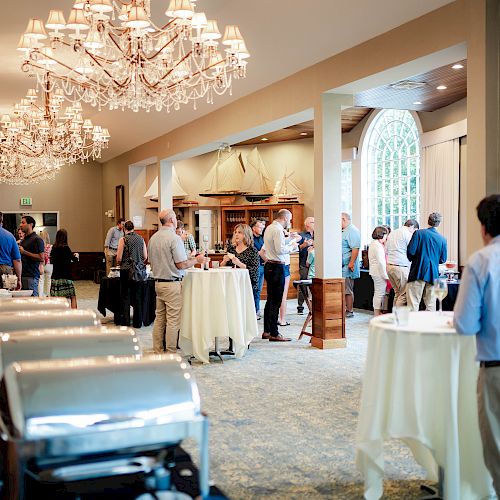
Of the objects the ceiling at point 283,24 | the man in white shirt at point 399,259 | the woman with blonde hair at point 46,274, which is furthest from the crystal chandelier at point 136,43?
the woman with blonde hair at point 46,274

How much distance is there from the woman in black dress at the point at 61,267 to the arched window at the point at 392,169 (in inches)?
240

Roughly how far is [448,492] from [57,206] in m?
18.7

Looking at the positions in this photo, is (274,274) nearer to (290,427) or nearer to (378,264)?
(378,264)

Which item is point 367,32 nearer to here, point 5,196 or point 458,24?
point 458,24

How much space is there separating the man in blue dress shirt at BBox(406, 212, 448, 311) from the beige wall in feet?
45.5

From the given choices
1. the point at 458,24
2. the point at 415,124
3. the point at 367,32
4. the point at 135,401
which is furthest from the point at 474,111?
the point at 415,124

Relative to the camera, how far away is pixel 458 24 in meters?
5.83

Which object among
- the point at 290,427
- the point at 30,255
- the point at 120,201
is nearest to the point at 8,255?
the point at 30,255

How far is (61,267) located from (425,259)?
506 centimetres

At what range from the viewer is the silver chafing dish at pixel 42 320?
2.99 metres

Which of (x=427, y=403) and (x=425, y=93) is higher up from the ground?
(x=425, y=93)

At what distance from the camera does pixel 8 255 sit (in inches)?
312

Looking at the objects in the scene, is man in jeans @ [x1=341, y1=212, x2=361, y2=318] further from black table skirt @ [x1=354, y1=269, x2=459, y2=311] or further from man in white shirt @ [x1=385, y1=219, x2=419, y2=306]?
black table skirt @ [x1=354, y1=269, x2=459, y2=311]

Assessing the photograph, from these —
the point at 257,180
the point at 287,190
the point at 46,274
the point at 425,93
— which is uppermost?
the point at 425,93
